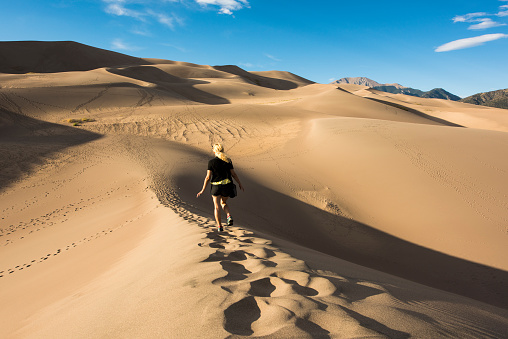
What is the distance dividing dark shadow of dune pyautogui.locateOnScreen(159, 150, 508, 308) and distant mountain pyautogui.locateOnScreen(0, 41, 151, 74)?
59455 mm

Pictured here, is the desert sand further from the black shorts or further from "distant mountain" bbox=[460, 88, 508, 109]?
"distant mountain" bbox=[460, 88, 508, 109]

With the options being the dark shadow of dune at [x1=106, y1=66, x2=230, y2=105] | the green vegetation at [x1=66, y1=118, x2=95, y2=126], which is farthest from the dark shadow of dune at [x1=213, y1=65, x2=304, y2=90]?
the green vegetation at [x1=66, y1=118, x2=95, y2=126]

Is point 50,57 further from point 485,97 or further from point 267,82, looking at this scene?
point 485,97

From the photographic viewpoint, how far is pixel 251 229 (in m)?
5.55

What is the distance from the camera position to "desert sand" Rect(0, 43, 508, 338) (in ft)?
6.69

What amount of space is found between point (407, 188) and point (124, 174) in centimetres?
855

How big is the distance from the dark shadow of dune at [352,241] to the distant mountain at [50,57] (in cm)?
5945

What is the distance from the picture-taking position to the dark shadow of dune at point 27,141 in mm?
9664

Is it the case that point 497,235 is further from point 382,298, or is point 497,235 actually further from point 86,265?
point 86,265

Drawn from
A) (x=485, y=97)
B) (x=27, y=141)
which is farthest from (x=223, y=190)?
(x=485, y=97)

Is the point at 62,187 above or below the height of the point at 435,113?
below

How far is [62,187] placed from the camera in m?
8.53

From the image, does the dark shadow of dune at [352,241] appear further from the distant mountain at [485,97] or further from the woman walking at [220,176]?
the distant mountain at [485,97]

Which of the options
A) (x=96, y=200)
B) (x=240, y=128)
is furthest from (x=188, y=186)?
(x=240, y=128)
